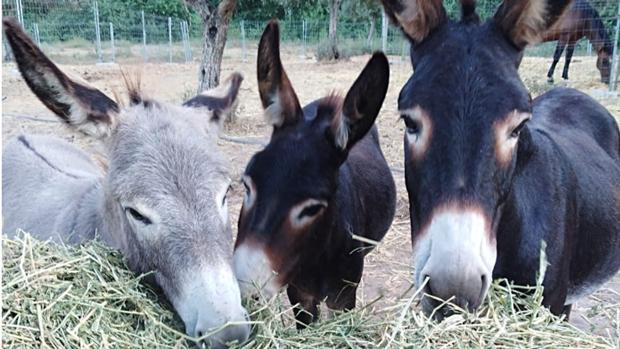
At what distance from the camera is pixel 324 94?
1075cm

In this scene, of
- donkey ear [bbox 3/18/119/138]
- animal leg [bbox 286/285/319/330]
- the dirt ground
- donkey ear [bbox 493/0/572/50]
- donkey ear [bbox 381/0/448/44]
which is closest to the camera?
donkey ear [bbox 3/18/119/138]

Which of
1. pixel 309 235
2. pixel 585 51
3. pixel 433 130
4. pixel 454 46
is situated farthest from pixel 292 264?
pixel 585 51

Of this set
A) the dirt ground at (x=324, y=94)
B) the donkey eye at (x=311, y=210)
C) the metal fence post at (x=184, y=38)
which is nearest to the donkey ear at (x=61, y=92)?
the dirt ground at (x=324, y=94)

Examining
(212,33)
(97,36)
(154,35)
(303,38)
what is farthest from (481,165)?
(303,38)

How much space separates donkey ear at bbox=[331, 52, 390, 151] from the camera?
2.33 meters

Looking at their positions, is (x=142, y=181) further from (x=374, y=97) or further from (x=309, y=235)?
(x=374, y=97)

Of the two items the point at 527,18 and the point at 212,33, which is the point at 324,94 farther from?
the point at 527,18

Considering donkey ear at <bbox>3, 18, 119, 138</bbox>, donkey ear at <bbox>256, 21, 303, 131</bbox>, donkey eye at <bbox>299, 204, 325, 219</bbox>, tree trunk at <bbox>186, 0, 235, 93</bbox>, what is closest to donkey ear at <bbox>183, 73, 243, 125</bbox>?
donkey ear at <bbox>256, 21, 303, 131</bbox>

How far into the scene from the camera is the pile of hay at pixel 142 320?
1.62 metres

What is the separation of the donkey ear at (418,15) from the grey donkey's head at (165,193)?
93 cm

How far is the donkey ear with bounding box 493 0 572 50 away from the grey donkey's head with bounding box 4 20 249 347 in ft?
4.08

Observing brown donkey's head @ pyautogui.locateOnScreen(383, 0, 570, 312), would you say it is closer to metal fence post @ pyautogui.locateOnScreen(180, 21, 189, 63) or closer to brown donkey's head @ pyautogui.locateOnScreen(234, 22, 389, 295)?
brown donkey's head @ pyautogui.locateOnScreen(234, 22, 389, 295)

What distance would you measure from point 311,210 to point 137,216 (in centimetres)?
86

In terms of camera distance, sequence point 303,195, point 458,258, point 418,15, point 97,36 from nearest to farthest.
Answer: point 458,258 → point 418,15 → point 303,195 → point 97,36
